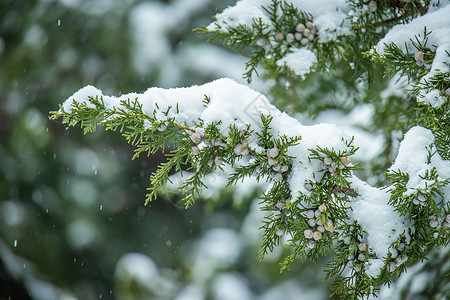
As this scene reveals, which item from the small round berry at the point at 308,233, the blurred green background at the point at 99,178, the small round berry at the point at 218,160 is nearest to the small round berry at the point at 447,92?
the small round berry at the point at 308,233

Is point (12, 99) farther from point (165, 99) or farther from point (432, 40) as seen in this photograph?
point (432, 40)

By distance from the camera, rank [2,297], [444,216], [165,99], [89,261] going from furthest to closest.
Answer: [89,261] → [2,297] → [165,99] → [444,216]

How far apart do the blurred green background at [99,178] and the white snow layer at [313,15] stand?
97.1 inches

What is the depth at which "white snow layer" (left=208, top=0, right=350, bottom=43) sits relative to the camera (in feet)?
4.40

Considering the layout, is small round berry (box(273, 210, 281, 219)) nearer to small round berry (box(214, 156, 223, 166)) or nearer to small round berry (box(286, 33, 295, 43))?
small round berry (box(214, 156, 223, 166))

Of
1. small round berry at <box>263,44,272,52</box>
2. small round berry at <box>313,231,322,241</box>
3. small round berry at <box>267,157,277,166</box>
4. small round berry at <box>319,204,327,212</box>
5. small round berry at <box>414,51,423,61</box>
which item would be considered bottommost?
small round berry at <box>313,231,322,241</box>

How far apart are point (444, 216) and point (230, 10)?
96cm

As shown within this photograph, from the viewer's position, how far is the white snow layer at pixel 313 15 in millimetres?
1340

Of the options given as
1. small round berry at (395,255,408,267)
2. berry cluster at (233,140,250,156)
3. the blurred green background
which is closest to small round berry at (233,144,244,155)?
berry cluster at (233,140,250,156)

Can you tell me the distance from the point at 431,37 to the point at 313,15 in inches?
16.6

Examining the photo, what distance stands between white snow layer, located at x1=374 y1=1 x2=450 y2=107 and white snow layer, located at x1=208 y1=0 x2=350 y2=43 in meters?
0.21

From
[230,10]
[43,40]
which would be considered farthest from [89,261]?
[230,10]

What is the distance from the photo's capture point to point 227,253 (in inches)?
161

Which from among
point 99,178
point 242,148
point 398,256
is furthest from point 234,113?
point 99,178
